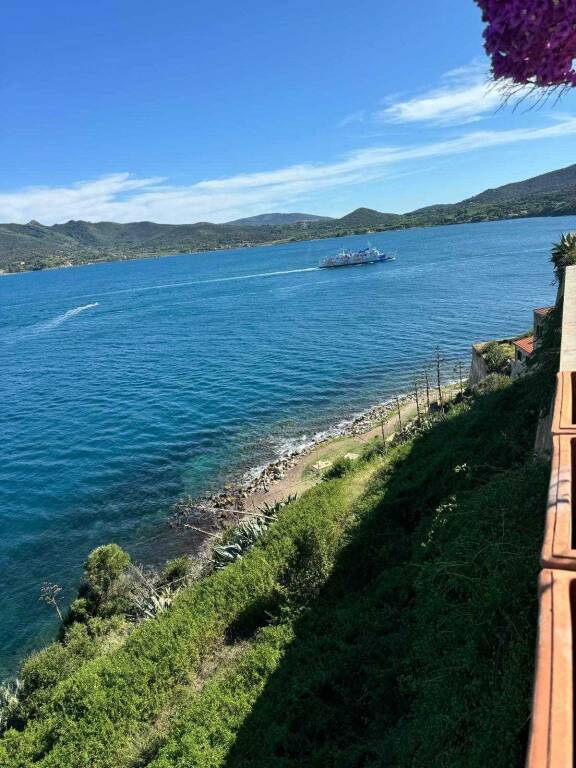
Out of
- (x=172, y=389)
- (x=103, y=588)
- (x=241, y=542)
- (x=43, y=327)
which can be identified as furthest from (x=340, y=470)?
(x=43, y=327)

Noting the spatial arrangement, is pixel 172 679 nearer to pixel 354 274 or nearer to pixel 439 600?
pixel 439 600

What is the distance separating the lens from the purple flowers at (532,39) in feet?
12.0

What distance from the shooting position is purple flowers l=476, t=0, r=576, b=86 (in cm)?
364

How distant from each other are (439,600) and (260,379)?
39772 mm

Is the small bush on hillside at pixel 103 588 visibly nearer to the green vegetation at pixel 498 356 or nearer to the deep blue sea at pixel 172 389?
the deep blue sea at pixel 172 389

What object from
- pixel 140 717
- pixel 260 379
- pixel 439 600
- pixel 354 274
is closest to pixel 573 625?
pixel 439 600

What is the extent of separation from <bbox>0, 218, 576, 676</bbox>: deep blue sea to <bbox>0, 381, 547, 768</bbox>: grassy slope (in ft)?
29.6

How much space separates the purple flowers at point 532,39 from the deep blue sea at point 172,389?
910 inches

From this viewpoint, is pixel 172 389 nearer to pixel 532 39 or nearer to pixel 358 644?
pixel 358 644

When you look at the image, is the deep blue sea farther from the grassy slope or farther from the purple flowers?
the purple flowers

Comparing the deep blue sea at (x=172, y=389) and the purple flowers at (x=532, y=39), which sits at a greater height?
the purple flowers at (x=532, y=39)

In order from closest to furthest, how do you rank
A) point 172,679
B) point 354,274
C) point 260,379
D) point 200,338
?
1. point 172,679
2. point 260,379
3. point 200,338
4. point 354,274

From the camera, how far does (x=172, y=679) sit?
13.3 m

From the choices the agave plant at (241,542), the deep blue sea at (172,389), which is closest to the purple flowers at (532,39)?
the agave plant at (241,542)
